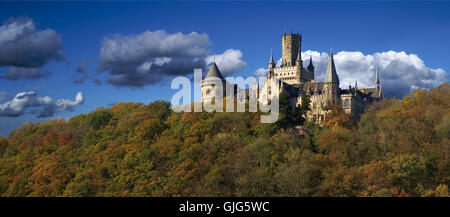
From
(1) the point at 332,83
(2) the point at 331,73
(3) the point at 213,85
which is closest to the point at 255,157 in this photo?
(1) the point at 332,83

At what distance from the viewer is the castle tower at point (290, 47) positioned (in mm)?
80875

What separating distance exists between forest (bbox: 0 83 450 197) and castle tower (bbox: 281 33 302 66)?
73.6 feet

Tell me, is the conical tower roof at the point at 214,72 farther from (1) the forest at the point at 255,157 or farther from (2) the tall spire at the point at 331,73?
(2) the tall spire at the point at 331,73

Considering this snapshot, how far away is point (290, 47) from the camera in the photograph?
8119cm

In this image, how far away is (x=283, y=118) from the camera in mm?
54812

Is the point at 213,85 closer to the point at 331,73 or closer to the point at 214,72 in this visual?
the point at 214,72

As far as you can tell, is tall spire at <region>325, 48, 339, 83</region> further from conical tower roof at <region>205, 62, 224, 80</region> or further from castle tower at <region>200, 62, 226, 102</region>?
conical tower roof at <region>205, 62, 224, 80</region>

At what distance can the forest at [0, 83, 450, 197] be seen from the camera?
149ft

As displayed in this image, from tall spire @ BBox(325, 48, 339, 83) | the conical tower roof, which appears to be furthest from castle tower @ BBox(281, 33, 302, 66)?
tall spire @ BBox(325, 48, 339, 83)

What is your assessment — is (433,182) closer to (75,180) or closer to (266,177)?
(266,177)

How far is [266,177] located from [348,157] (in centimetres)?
751
